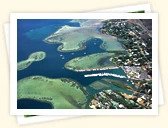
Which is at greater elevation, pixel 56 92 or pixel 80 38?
pixel 80 38

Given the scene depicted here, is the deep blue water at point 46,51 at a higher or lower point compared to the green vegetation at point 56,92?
higher

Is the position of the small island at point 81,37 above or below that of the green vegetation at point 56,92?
above

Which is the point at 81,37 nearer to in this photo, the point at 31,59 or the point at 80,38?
the point at 80,38

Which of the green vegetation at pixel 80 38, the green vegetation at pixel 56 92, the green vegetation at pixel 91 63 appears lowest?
the green vegetation at pixel 56 92

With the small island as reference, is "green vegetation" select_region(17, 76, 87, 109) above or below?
below

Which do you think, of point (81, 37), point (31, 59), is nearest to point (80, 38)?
point (81, 37)

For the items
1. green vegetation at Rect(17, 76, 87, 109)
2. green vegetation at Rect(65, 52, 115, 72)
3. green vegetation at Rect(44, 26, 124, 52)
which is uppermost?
green vegetation at Rect(44, 26, 124, 52)
